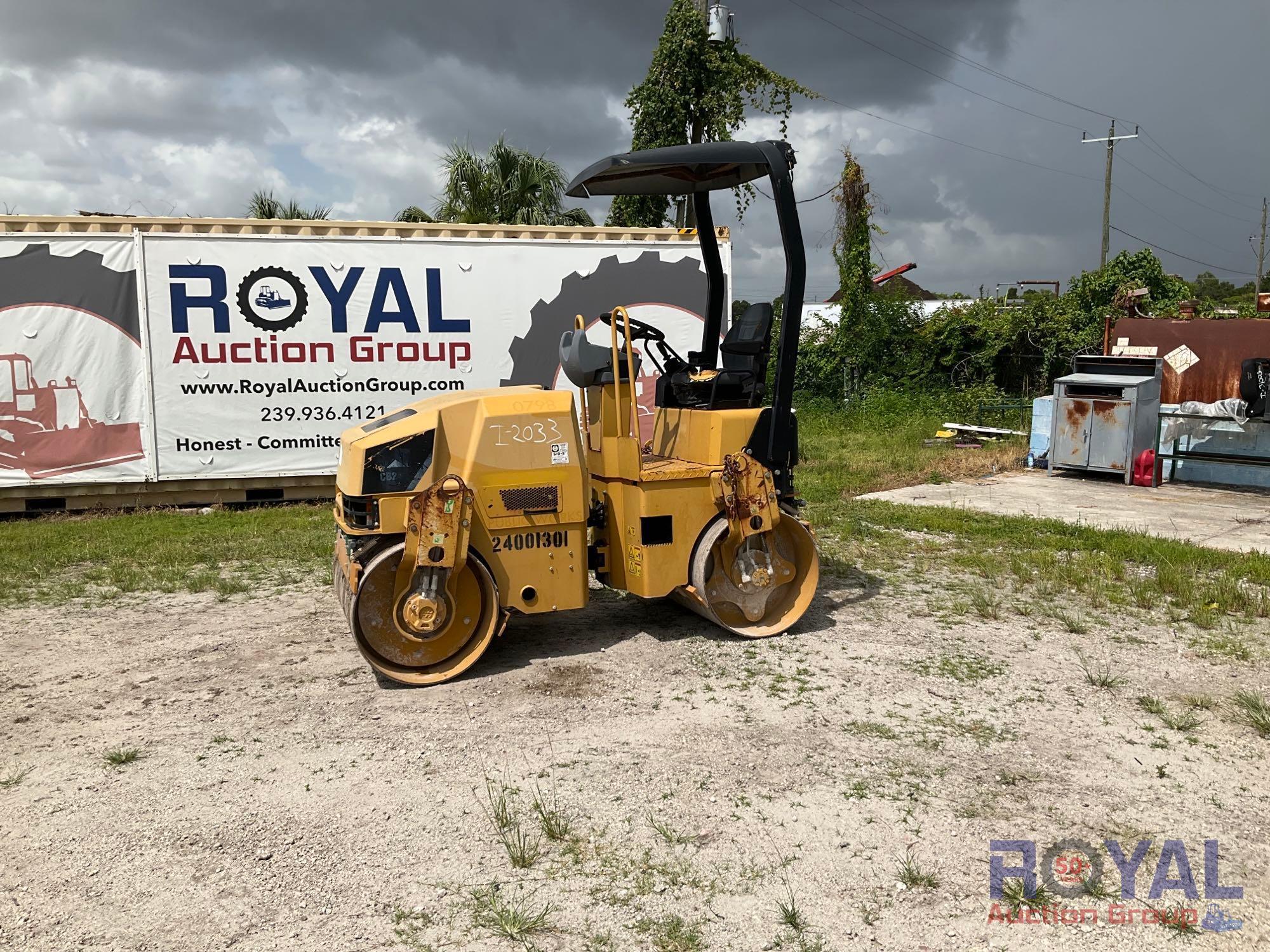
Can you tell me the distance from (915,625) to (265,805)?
157 inches

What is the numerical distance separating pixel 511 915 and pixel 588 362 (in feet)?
10.3

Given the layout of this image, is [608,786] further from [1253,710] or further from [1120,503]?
[1120,503]

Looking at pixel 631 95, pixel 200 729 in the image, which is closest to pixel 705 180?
pixel 200 729

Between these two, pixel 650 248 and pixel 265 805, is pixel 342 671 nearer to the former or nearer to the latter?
pixel 265 805

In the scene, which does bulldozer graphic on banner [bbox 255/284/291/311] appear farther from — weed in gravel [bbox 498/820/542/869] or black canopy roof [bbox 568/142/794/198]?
weed in gravel [bbox 498/820/542/869]

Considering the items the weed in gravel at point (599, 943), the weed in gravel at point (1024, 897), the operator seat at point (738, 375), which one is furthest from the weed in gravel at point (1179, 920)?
the operator seat at point (738, 375)

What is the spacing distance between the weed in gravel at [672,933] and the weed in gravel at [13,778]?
107 inches

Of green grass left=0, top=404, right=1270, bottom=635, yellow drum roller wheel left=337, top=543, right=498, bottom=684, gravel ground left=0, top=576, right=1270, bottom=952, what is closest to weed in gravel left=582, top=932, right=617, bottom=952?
gravel ground left=0, top=576, right=1270, bottom=952

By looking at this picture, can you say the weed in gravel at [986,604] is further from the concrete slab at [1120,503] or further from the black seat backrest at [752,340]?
the concrete slab at [1120,503]

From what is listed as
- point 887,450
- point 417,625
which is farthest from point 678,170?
point 887,450

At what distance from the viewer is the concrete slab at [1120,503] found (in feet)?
29.6

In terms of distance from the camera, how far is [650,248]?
1129 cm

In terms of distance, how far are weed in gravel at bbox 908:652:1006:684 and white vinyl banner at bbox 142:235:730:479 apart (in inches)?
228

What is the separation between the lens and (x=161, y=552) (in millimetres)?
8180
